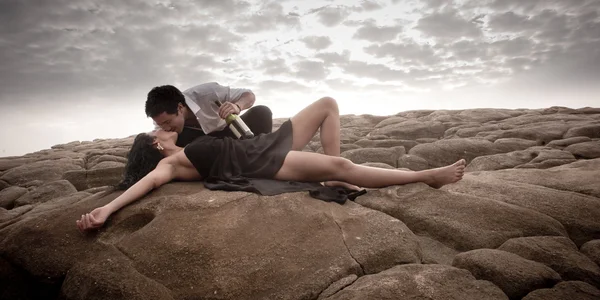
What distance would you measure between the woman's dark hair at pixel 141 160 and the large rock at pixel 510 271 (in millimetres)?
4024

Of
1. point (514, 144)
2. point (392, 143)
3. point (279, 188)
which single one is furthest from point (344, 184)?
point (514, 144)

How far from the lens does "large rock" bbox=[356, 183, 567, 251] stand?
2.81m

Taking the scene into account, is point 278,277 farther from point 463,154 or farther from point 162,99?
point 463,154

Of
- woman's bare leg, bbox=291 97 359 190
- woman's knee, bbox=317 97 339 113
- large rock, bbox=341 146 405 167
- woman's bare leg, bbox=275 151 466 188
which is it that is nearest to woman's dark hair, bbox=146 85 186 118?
woman's bare leg, bbox=291 97 359 190

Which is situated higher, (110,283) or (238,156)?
(238,156)

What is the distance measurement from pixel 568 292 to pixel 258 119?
438 centimetres

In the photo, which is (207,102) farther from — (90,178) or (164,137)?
(90,178)

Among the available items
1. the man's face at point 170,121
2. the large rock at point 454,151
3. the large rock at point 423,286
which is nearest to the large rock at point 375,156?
the large rock at point 454,151

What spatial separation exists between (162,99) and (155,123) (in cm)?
46

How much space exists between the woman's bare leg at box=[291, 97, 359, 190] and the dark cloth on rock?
261 mm

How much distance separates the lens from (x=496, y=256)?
2314 millimetres

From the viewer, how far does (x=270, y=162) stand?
12.9ft

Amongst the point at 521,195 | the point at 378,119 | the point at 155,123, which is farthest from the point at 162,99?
the point at 378,119

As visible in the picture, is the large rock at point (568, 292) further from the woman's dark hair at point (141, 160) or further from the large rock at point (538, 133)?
the large rock at point (538, 133)
